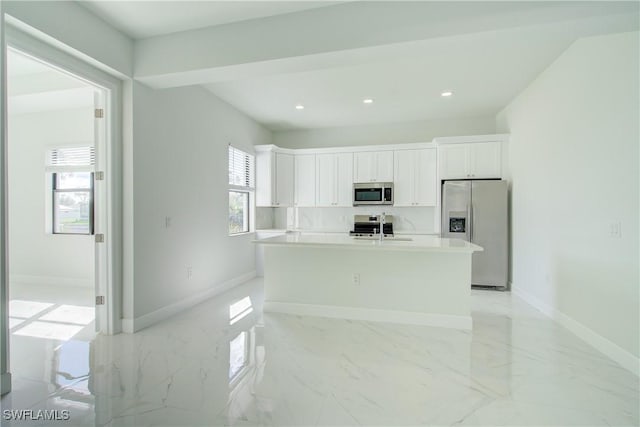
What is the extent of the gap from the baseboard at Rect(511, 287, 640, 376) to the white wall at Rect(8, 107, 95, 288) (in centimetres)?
639

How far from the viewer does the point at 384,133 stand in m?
5.99

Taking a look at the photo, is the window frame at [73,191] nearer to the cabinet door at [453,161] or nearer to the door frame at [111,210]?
the door frame at [111,210]

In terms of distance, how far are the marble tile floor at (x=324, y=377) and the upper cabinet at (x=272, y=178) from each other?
2.80 m

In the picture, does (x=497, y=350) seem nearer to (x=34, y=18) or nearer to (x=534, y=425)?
(x=534, y=425)

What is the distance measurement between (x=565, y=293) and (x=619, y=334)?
825 mm

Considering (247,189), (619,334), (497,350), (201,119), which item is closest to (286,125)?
(247,189)

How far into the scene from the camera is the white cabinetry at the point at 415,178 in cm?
545

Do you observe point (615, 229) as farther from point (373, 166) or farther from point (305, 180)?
point (305, 180)

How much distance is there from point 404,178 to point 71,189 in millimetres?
5584

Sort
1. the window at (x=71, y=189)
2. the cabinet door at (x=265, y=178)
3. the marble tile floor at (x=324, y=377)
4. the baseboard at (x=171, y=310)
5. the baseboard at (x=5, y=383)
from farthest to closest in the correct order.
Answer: the cabinet door at (x=265, y=178) → the window at (x=71, y=189) → the baseboard at (x=171, y=310) → the baseboard at (x=5, y=383) → the marble tile floor at (x=324, y=377)

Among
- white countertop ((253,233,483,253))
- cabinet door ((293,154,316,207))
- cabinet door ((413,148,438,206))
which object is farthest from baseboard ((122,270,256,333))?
cabinet door ((413,148,438,206))

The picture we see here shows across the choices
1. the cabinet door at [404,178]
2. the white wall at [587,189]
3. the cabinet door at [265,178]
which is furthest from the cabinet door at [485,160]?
the cabinet door at [265,178]

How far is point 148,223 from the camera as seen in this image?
130 inches

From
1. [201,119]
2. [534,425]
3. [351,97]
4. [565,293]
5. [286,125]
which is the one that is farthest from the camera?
[286,125]
